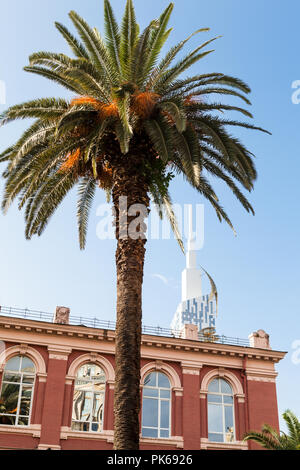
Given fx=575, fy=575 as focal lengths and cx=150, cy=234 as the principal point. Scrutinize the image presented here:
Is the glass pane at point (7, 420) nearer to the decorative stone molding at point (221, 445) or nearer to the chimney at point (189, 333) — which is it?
the decorative stone molding at point (221, 445)

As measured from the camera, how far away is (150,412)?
2858 cm

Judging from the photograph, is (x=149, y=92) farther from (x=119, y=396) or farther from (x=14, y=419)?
(x=14, y=419)

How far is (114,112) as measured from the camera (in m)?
15.6

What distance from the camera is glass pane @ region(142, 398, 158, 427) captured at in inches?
1117

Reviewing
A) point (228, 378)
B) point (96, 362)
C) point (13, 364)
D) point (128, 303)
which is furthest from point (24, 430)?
point (128, 303)

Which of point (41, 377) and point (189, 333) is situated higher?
point (189, 333)

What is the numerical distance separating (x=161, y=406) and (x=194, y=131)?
17176mm

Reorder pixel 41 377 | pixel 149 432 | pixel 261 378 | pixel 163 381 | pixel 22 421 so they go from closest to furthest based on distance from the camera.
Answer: pixel 22 421 → pixel 41 377 → pixel 149 432 → pixel 163 381 → pixel 261 378

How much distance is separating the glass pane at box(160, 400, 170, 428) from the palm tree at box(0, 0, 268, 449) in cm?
1502

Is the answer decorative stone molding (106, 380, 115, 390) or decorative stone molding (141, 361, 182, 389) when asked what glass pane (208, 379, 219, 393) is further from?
decorative stone molding (106, 380, 115, 390)

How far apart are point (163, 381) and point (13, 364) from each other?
7.62 m

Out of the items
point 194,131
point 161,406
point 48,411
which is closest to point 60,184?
point 194,131

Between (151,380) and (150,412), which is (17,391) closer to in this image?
(150,412)
